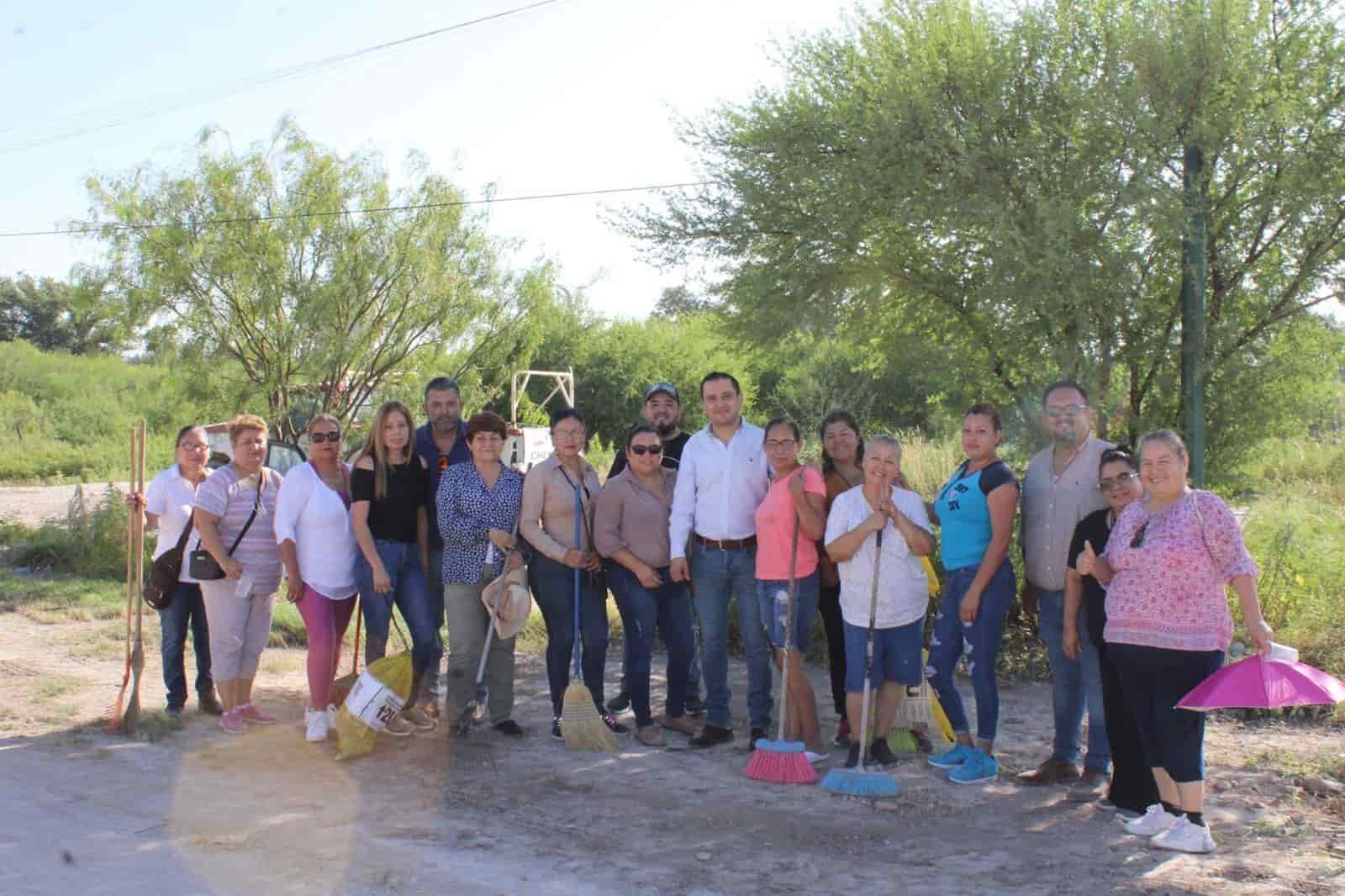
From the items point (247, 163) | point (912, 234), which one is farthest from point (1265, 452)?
point (247, 163)

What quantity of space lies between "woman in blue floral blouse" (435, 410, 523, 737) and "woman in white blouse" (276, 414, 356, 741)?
0.56 m

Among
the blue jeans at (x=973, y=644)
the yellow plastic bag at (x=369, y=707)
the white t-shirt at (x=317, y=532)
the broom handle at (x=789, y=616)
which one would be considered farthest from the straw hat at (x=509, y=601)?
the blue jeans at (x=973, y=644)

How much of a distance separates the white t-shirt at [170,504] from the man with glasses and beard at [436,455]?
59.6 inches

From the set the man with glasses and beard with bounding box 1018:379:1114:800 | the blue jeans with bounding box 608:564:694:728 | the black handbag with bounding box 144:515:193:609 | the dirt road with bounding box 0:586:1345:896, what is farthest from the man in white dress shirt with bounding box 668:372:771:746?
the black handbag with bounding box 144:515:193:609

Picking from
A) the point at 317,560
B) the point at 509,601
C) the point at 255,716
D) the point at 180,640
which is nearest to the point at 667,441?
the point at 509,601

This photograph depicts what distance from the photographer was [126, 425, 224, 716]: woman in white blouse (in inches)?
285

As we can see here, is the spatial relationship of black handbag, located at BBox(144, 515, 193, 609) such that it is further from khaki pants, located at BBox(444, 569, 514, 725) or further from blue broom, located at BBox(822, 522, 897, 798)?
blue broom, located at BBox(822, 522, 897, 798)

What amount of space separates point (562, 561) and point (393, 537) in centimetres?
99

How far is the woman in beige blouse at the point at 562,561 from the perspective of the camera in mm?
6734

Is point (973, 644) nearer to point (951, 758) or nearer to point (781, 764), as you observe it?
point (951, 758)

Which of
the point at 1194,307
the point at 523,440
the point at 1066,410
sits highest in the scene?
the point at 1194,307

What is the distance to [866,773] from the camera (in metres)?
5.66

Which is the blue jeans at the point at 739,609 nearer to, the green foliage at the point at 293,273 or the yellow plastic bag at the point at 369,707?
the yellow plastic bag at the point at 369,707

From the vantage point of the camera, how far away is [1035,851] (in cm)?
487
